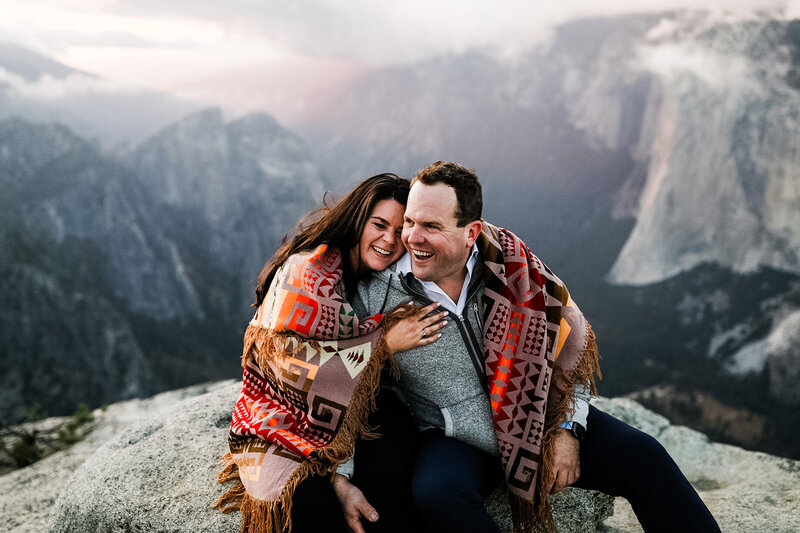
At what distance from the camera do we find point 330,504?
2729 mm

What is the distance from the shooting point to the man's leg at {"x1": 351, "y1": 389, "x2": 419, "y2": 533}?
284 cm

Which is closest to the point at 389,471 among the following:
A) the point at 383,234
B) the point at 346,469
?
the point at 346,469

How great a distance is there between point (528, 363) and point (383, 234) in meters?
1.08

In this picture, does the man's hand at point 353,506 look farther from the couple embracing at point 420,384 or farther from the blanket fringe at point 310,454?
the blanket fringe at point 310,454

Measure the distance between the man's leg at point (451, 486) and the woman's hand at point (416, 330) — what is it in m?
0.55

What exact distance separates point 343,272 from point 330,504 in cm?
127

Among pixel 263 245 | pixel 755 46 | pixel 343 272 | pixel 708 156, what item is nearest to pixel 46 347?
pixel 263 245

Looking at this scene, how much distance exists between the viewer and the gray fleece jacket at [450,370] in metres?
3.02

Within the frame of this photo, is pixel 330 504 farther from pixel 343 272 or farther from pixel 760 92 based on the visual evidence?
pixel 760 92

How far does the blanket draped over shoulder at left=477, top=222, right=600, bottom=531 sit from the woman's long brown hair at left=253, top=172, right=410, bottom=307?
62 centimetres

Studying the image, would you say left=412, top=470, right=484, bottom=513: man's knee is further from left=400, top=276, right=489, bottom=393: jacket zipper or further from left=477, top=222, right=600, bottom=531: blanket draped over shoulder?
left=400, top=276, right=489, bottom=393: jacket zipper

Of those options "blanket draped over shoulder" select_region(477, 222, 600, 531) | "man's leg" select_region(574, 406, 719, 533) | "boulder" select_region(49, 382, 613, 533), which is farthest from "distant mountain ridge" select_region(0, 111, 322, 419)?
"man's leg" select_region(574, 406, 719, 533)

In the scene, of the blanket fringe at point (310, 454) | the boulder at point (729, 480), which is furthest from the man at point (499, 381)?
the boulder at point (729, 480)

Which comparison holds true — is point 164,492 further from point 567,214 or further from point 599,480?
point 567,214
